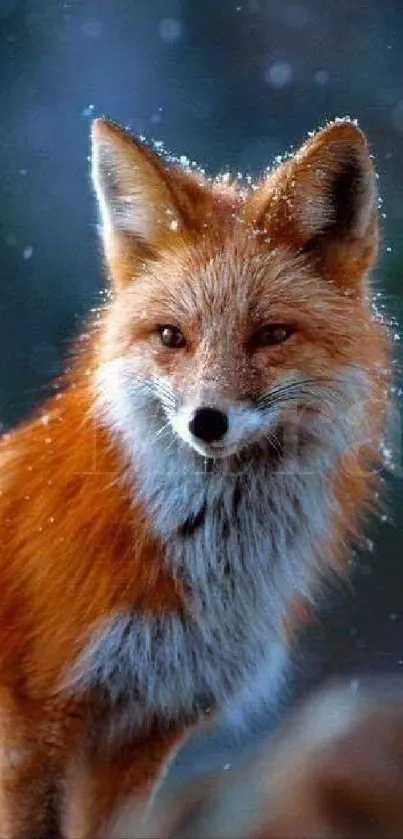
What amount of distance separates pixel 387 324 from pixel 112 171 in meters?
0.50

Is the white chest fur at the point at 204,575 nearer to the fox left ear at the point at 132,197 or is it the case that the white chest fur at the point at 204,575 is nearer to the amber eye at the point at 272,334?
the amber eye at the point at 272,334

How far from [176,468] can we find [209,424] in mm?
190

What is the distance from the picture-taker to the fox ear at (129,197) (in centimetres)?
144

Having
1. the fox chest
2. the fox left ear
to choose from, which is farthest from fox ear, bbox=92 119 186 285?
the fox chest

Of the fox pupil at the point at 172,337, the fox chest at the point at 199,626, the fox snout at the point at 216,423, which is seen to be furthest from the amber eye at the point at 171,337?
the fox chest at the point at 199,626

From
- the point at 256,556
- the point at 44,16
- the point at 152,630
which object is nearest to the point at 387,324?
the point at 256,556

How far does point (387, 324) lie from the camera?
155cm

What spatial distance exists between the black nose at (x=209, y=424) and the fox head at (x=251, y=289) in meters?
0.03

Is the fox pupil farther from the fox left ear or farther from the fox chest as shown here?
the fox chest

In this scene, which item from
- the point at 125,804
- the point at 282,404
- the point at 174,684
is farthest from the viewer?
the point at 125,804

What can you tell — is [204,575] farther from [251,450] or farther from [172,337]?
[172,337]

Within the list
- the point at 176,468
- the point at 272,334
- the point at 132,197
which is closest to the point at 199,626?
the point at 176,468

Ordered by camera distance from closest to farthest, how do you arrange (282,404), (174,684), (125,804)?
(282,404)
(174,684)
(125,804)

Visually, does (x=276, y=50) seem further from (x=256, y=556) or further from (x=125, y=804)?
(x=125, y=804)
